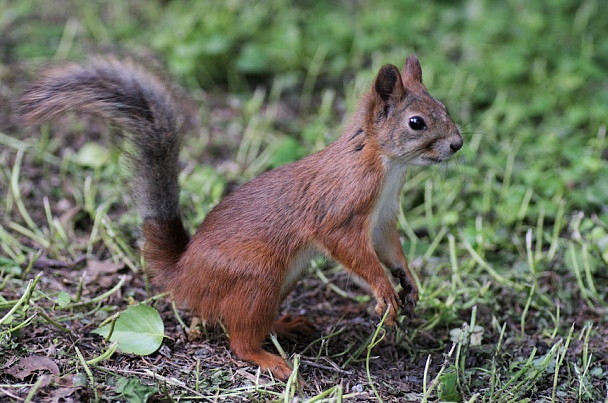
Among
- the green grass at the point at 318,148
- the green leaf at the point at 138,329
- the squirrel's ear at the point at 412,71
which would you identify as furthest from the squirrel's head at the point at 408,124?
the green leaf at the point at 138,329

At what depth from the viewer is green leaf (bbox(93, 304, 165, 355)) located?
8.60ft

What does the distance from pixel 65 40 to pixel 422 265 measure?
9.79ft

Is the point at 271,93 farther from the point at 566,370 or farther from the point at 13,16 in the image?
the point at 566,370

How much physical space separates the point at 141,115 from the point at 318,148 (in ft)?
5.24

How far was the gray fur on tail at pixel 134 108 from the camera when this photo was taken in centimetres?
245

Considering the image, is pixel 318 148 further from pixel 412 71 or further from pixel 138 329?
pixel 138 329

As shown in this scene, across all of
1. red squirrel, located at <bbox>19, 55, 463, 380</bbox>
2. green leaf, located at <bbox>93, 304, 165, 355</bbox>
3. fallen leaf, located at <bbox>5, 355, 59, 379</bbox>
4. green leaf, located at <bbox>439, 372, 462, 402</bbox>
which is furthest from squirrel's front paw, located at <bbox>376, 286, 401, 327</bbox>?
fallen leaf, located at <bbox>5, 355, 59, 379</bbox>

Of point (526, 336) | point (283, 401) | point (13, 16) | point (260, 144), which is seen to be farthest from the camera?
point (13, 16)

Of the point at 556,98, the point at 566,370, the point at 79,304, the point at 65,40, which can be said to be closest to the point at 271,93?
the point at 65,40

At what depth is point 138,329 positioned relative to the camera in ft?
8.72

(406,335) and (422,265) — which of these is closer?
(406,335)

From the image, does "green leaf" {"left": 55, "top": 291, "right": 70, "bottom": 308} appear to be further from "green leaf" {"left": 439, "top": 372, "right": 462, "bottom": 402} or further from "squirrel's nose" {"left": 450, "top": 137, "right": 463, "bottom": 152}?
"squirrel's nose" {"left": 450, "top": 137, "right": 463, "bottom": 152}

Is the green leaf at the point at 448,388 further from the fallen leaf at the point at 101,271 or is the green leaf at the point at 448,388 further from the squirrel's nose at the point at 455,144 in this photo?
the fallen leaf at the point at 101,271

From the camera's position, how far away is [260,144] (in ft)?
14.6
